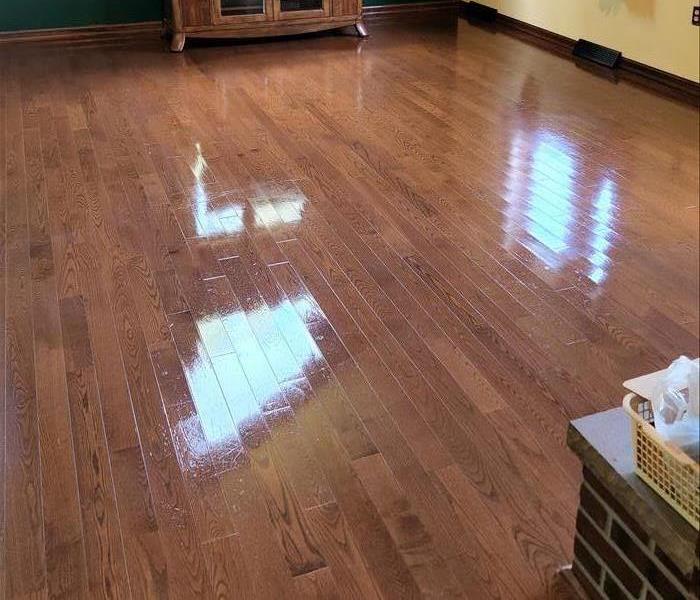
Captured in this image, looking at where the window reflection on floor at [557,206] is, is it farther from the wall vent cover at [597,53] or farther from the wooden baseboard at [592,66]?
the wall vent cover at [597,53]

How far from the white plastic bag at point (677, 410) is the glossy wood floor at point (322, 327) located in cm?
48

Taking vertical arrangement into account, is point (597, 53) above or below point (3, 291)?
above

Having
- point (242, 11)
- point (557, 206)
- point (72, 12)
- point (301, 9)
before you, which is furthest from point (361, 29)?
point (557, 206)

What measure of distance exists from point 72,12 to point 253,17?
1228mm

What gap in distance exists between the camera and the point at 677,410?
4.18 feet

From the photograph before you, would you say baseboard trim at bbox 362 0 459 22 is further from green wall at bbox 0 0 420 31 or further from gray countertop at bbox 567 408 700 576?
gray countertop at bbox 567 408 700 576

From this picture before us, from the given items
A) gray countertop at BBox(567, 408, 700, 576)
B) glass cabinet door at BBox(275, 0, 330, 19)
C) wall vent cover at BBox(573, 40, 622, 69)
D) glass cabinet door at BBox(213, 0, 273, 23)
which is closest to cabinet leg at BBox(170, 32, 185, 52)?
glass cabinet door at BBox(213, 0, 273, 23)

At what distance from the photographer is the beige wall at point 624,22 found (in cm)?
409

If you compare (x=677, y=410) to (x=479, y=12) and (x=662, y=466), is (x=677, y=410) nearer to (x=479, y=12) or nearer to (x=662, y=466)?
(x=662, y=466)

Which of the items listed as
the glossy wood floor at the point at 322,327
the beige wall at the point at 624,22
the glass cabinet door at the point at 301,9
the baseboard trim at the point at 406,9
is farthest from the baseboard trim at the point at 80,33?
the beige wall at the point at 624,22

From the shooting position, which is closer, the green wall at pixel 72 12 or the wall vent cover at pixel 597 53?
the wall vent cover at pixel 597 53

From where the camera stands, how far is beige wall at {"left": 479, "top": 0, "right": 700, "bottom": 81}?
4.09 m

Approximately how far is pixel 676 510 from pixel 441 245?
1668mm

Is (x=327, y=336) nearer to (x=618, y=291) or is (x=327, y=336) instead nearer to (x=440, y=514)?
(x=440, y=514)
